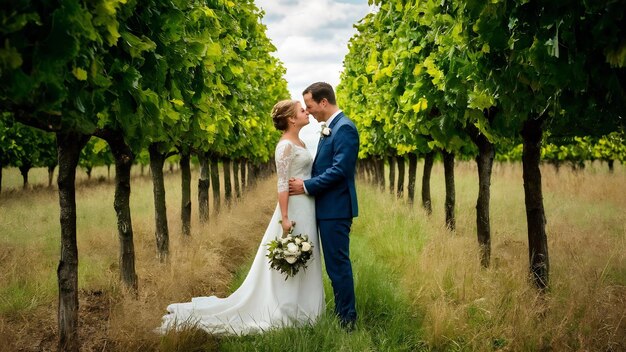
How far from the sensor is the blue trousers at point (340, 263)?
553cm

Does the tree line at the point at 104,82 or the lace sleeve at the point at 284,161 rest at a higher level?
the tree line at the point at 104,82

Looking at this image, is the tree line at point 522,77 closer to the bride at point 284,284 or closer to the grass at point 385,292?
the grass at point 385,292

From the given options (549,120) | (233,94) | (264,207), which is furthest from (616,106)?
(264,207)

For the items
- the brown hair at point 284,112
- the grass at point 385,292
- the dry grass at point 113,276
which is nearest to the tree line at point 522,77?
the grass at point 385,292

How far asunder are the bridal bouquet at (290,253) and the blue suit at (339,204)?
24cm

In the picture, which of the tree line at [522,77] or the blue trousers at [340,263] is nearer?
the tree line at [522,77]

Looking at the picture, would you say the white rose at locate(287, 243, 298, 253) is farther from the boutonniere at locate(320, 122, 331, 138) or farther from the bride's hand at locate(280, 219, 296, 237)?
the boutonniere at locate(320, 122, 331, 138)

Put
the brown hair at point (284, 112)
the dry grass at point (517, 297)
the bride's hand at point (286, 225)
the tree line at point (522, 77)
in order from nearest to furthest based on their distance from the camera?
the tree line at point (522, 77)
the dry grass at point (517, 297)
the bride's hand at point (286, 225)
the brown hair at point (284, 112)

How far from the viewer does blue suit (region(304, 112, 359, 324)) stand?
17.9 feet

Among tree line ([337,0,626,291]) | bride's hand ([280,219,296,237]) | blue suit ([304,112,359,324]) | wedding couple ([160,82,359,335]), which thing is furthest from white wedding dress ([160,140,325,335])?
tree line ([337,0,626,291])

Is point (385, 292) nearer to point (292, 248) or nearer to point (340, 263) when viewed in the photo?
point (340, 263)

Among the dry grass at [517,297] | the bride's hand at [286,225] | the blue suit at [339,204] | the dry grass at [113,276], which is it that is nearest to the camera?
the dry grass at [517,297]

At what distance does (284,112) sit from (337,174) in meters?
0.96

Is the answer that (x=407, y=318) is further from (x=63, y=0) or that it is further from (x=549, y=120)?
(x=63, y=0)
